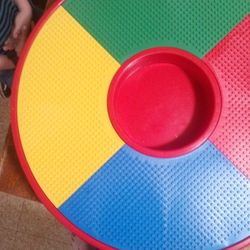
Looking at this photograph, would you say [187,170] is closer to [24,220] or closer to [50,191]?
[50,191]

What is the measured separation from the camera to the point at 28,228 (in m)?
1.43

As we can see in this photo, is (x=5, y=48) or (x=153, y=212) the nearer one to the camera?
(x=153, y=212)

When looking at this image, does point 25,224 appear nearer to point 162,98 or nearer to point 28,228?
point 28,228

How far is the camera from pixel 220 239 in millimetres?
939

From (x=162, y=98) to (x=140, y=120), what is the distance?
0.26 ft

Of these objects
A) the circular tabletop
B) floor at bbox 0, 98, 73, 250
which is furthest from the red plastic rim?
floor at bbox 0, 98, 73, 250

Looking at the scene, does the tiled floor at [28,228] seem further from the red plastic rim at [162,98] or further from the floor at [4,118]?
the red plastic rim at [162,98]

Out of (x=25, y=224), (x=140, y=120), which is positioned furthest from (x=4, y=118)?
(x=140, y=120)

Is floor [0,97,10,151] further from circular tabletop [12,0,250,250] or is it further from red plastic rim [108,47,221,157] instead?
red plastic rim [108,47,221,157]

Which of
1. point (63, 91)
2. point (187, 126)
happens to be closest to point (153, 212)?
point (187, 126)

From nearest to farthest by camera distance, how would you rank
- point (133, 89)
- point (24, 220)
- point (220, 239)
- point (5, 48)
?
point (220, 239)
point (133, 89)
point (5, 48)
point (24, 220)

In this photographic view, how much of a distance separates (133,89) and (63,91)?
18 centimetres

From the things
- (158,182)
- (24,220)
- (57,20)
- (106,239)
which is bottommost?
(24,220)

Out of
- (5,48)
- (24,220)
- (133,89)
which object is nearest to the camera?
(133,89)
